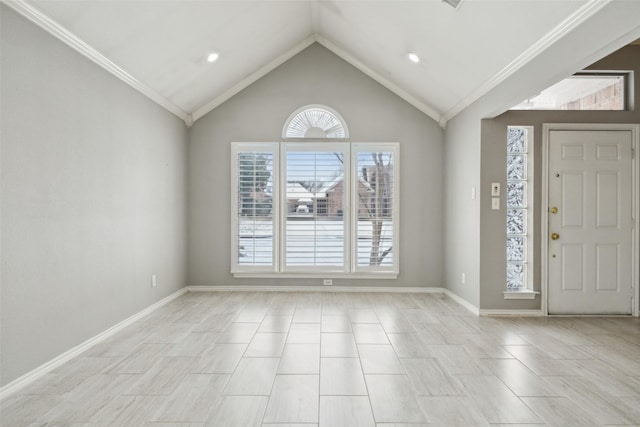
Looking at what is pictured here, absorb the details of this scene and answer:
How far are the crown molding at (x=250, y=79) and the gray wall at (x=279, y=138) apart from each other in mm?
72

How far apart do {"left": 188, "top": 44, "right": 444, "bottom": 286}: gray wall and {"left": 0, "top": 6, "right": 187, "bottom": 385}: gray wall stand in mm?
1136

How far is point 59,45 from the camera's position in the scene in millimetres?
3115

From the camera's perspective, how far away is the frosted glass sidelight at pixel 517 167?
4.75m

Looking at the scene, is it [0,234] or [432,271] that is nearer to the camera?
[0,234]

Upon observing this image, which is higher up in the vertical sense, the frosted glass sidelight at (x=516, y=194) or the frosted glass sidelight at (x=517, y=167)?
the frosted glass sidelight at (x=517, y=167)

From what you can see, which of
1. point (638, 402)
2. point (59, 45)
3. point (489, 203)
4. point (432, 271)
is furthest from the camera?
point (432, 271)

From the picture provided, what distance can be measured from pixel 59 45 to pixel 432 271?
16.6 feet

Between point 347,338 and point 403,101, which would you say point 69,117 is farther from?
point 403,101

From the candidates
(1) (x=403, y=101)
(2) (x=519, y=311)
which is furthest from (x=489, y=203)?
(1) (x=403, y=101)

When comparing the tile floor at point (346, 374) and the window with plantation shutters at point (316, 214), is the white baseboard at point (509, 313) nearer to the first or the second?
the tile floor at point (346, 374)

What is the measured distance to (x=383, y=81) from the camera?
5.89m

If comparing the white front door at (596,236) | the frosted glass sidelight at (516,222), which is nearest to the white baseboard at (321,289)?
the frosted glass sidelight at (516,222)

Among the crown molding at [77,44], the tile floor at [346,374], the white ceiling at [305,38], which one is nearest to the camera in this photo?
the tile floor at [346,374]

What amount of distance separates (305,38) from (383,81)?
127cm
